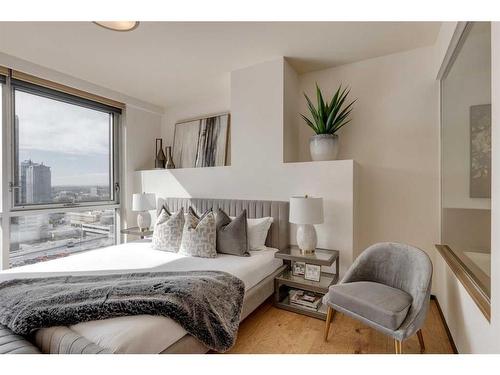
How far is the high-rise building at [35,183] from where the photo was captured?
9.25 feet

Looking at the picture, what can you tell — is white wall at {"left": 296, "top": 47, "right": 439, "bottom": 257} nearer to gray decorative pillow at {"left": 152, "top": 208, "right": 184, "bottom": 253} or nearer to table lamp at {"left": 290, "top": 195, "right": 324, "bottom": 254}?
table lamp at {"left": 290, "top": 195, "right": 324, "bottom": 254}

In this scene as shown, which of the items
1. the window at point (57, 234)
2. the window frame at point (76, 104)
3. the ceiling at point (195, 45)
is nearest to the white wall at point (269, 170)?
the ceiling at point (195, 45)

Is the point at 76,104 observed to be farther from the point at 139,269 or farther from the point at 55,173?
the point at 139,269

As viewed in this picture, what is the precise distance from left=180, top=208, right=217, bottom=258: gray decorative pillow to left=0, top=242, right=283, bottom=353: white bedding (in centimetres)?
8

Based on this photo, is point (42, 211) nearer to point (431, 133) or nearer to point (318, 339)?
point (318, 339)

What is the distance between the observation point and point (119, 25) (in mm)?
1973

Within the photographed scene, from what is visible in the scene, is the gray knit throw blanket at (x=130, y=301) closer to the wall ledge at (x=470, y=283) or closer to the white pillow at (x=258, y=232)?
the white pillow at (x=258, y=232)

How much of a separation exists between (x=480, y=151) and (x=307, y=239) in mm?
1421

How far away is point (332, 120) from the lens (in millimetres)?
2582

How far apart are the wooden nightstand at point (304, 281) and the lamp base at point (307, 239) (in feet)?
0.20

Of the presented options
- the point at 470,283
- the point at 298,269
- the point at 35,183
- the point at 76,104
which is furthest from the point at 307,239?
the point at 76,104

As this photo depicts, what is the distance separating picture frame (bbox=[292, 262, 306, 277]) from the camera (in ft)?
7.92

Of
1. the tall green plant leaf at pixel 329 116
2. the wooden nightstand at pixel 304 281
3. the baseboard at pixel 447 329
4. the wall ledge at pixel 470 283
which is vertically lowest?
the baseboard at pixel 447 329
